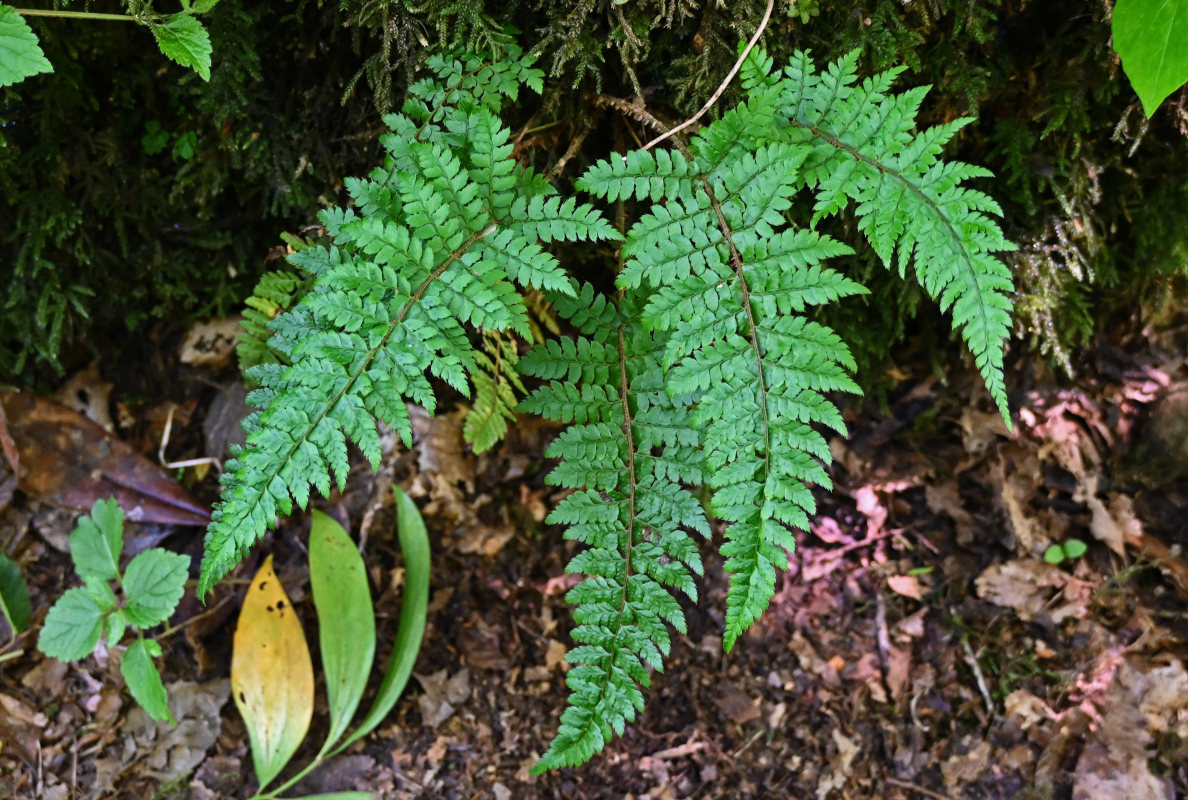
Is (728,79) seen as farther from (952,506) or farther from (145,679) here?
(145,679)

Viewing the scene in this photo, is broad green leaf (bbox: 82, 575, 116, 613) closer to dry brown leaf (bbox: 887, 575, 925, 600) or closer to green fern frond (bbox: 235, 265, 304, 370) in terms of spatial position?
green fern frond (bbox: 235, 265, 304, 370)

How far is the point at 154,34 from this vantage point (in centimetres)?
171

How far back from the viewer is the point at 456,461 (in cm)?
289

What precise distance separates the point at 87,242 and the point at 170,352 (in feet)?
1.59

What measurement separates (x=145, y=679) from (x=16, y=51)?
1.61 meters

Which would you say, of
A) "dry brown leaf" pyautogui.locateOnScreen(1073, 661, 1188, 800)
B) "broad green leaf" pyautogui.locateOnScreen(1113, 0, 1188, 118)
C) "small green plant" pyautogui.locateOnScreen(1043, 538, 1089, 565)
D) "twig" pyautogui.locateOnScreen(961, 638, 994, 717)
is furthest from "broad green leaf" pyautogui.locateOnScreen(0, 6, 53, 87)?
"dry brown leaf" pyautogui.locateOnScreen(1073, 661, 1188, 800)

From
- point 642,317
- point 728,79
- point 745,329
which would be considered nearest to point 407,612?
point 642,317

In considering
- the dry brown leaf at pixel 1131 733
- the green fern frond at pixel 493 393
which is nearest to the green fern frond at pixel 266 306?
the green fern frond at pixel 493 393

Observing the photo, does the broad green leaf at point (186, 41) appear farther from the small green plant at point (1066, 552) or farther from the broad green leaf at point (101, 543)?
the small green plant at point (1066, 552)

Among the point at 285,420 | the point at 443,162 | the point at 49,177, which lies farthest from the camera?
the point at 49,177

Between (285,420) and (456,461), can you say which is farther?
(456,461)

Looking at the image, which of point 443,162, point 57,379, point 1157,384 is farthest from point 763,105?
point 57,379

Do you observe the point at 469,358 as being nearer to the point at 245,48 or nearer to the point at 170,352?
the point at 245,48

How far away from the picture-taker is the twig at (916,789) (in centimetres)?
246
